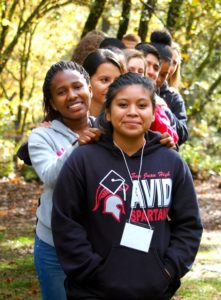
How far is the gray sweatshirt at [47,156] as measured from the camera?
3113 mm

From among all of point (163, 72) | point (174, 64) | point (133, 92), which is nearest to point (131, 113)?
point (133, 92)

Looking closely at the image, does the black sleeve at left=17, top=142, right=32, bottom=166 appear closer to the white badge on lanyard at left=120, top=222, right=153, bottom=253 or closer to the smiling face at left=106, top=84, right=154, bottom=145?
the smiling face at left=106, top=84, right=154, bottom=145

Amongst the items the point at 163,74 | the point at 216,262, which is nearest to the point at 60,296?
the point at 163,74

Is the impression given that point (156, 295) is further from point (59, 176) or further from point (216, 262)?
point (216, 262)

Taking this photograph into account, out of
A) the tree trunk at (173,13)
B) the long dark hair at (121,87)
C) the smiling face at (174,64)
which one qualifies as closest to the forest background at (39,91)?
the tree trunk at (173,13)

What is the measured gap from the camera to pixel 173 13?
1259cm

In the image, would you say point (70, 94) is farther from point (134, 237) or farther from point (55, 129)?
point (134, 237)

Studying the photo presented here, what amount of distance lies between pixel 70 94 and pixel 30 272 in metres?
4.28

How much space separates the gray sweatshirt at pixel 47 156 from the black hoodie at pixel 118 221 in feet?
0.62

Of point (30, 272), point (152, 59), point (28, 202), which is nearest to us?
point (152, 59)

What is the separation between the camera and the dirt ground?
415 inches

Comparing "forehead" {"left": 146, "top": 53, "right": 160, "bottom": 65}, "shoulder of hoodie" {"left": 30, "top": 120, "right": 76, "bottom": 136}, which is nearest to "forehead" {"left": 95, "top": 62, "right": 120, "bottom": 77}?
"shoulder of hoodie" {"left": 30, "top": 120, "right": 76, "bottom": 136}

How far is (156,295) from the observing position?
2.86 m

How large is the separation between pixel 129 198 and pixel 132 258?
0.93 ft
